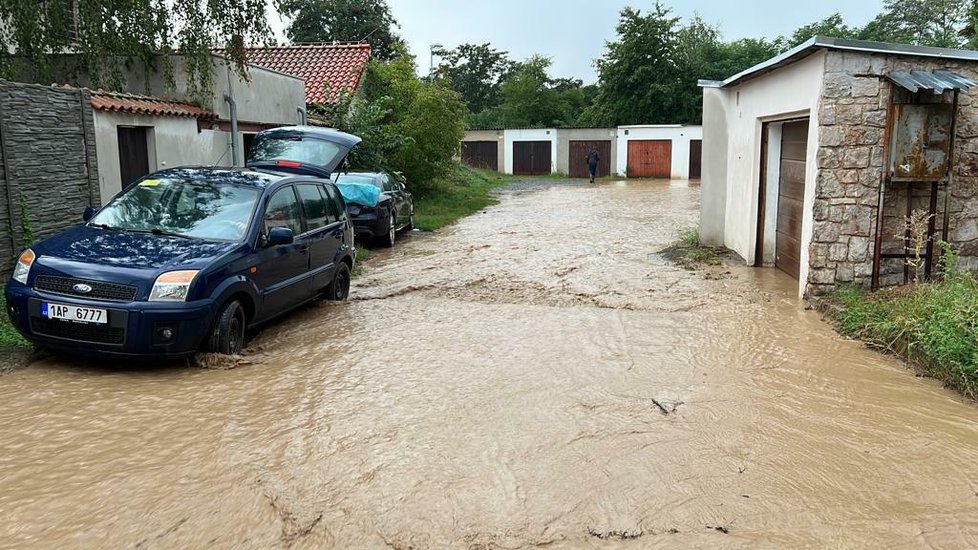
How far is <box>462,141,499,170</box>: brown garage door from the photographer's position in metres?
45.3

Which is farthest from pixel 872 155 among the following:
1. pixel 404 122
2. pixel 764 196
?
pixel 404 122

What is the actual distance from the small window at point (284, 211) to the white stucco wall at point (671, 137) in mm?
34922

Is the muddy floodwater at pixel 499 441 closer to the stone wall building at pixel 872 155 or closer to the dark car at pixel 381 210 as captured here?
the stone wall building at pixel 872 155

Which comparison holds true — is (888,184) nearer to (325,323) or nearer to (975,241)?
(975,241)

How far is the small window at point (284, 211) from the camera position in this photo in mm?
7535

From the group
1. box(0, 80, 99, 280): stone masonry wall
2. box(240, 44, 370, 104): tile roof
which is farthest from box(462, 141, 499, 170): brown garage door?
box(0, 80, 99, 280): stone masonry wall

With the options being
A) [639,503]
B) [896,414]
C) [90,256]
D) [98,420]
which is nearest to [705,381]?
[896,414]

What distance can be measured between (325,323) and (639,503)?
502 cm

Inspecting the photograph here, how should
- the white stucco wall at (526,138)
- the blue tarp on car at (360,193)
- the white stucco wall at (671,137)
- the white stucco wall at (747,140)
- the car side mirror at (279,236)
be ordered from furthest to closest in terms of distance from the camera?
1. the white stucco wall at (526,138)
2. the white stucco wall at (671,137)
3. the blue tarp on car at (360,193)
4. the white stucco wall at (747,140)
5. the car side mirror at (279,236)

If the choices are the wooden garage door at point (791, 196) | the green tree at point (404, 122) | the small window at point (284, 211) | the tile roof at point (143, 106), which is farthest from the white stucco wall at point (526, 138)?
the small window at point (284, 211)

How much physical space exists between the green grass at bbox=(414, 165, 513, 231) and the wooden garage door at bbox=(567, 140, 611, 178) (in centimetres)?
934

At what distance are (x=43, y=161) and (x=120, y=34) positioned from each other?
4.26 metres

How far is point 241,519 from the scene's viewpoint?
3961 millimetres

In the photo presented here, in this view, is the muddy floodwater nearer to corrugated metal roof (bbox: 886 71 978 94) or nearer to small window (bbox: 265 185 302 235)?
small window (bbox: 265 185 302 235)
